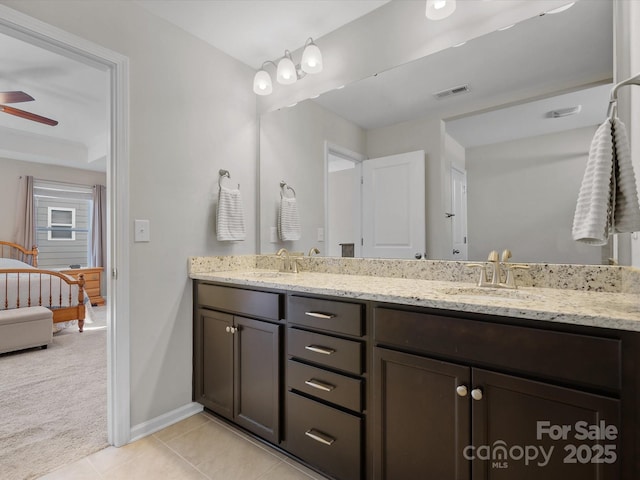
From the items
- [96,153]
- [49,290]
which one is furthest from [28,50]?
[96,153]

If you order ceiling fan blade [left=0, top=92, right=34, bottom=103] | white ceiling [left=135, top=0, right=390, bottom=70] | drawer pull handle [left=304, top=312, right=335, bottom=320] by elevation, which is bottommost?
drawer pull handle [left=304, top=312, right=335, bottom=320]

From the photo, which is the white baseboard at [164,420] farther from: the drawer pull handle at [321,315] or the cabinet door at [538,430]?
the cabinet door at [538,430]

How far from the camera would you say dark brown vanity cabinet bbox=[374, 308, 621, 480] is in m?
0.84

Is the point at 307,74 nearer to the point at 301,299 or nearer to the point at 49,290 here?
the point at 301,299

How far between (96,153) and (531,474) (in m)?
6.16

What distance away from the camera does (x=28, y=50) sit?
2445 mm

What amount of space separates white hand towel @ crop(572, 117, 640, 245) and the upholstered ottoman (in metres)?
4.28

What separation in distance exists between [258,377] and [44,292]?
3.51 m

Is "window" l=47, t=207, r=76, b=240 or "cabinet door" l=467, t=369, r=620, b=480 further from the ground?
"window" l=47, t=207, r=76, b=240

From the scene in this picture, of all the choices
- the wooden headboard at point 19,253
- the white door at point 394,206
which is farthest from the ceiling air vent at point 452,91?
the wooden headboard at point 19,253

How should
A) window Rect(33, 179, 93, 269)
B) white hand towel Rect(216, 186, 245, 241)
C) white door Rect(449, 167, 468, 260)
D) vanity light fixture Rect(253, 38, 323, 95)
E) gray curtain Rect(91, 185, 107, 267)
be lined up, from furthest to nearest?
gray curtain Rect(91, 185, 107, 267) → window Rect(33, 179, 93, 269) → white hand towel Rect(216, 186, 245, 241) → vanity light fixture Rect(253, 38, 323, 95) → white door Rect(449, 167, 468, 260)

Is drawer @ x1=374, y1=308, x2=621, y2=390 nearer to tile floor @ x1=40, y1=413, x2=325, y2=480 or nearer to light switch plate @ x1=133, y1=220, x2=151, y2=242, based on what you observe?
tile floor @ x1=40, y1=413, x2=325, y2=480

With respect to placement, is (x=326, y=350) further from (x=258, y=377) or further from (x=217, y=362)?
(x=217, y=362)

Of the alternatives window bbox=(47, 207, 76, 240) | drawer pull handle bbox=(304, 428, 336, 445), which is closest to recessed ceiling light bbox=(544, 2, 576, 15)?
drawer pull handle bbox=(304, 428, 336, 445)
